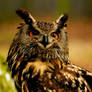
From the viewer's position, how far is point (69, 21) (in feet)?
74.2

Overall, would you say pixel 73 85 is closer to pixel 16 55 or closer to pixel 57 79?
pixel 57 79

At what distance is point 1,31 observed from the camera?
67.4ft

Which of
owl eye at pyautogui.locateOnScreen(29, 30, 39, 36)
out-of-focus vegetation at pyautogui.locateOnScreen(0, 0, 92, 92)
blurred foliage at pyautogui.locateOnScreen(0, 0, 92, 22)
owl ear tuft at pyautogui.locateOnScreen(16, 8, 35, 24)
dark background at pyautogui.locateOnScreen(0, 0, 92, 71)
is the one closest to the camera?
owl eye at pyautogui.locateOnScreen(29, 30, 39, 36)

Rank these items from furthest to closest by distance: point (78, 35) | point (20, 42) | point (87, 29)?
1. point (87, 29)
2. point (78, 35)
3. point (20, 42)

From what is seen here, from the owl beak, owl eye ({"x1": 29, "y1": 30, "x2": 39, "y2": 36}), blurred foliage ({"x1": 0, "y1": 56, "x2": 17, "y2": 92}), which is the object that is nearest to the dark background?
owl eye ({"x1": 29, "y1": 30, "x2": 39, "y2": 36})

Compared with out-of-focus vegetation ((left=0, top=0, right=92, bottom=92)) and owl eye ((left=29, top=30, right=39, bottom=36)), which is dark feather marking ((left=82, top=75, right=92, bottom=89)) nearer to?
owl eye ((left=29, top=30, right=39, bottom=36))

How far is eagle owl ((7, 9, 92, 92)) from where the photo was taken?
4.18 m

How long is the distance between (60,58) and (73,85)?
19.4 inches

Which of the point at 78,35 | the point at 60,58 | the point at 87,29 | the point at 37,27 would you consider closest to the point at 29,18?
the point at 37,27

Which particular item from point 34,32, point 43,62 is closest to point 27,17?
point 34,32

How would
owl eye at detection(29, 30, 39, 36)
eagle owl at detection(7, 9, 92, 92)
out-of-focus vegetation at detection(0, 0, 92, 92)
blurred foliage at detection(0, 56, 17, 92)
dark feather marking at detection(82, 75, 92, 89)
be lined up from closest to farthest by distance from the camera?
blurred foliage at detection(0, 56, 17, 92), eagle owl at detection(7, 9, 92, 92), dark feather marking at detection(82, 75, 92, 89), owl eye at detection(29, 30, 39, 36), out-of-focus vegetation at detection(0, 0, 92, 92)

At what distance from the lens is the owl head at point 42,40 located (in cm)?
438

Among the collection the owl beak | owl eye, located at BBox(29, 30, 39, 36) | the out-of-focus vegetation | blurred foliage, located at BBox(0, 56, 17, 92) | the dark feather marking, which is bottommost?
the dark feather marking

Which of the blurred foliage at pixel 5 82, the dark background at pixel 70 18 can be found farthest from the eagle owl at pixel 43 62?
→ the dark background at pixel 70 18
